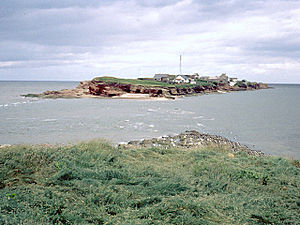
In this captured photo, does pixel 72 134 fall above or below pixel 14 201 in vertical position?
below

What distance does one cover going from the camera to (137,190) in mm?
7012

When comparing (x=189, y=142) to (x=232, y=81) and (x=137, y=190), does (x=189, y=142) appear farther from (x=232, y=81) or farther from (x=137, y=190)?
(x=232, y=81)

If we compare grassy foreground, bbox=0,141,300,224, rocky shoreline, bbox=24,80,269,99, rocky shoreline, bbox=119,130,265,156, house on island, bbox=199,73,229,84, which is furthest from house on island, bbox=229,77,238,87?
grassy foreground, bbox=0,141,300,224

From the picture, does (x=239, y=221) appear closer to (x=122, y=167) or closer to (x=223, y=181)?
(x=223, y=181)

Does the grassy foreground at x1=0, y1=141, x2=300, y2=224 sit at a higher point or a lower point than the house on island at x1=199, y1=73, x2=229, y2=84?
lower

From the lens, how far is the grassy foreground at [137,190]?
538cm

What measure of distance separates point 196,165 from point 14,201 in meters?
6.36

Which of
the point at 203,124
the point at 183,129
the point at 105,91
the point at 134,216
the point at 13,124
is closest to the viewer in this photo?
the point at 134,216

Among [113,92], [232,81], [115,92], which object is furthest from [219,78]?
[113,92]

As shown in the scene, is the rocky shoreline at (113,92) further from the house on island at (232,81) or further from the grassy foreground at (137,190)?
the house on island at (232,81)

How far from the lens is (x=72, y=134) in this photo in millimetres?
23984

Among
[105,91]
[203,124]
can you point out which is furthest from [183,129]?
[105,91]

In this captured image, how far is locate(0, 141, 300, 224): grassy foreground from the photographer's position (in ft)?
17.6

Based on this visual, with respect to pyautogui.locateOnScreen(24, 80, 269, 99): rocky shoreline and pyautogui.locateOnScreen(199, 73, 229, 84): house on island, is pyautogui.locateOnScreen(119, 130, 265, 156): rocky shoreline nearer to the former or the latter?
pyautogui.locateOnScreen(24, 80, 269, 99): rocky shoreline
